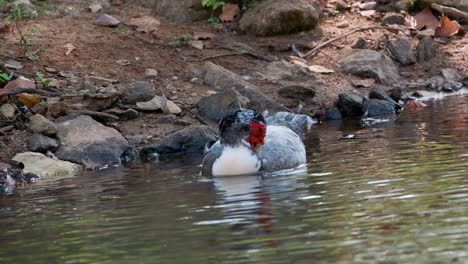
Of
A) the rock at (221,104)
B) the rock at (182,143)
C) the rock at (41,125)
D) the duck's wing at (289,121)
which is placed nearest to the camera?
the duck's wing at (289,121)

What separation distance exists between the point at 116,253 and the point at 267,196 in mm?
1956

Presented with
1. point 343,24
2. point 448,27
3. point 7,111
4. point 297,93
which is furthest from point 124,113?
point 448,27

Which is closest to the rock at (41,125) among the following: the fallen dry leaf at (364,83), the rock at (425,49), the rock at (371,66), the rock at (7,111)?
the rock at (7,111)

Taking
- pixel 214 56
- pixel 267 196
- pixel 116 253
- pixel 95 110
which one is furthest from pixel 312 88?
pixel 116 253

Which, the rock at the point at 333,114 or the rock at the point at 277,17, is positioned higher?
the rock at the point at 277,17

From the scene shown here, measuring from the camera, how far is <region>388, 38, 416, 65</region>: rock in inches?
636

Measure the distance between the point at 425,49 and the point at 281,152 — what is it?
8.75 meters

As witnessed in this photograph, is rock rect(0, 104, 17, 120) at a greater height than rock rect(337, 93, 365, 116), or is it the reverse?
rock rect(0, 104, 17, 120)

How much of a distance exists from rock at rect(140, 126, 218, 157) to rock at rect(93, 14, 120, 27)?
468 centimetres

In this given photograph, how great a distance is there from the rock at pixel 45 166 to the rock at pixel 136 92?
235 centimetres

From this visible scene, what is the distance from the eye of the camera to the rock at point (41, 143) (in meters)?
10.2

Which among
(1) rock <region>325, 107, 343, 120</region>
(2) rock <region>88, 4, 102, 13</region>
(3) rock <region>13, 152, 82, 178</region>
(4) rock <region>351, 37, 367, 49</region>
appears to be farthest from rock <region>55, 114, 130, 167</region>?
(4) rock <region>351, 37, 367, 49</region>

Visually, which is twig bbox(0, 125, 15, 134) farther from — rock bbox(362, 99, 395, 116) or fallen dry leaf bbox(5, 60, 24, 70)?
rock bbox(362, 99, 395, 116)

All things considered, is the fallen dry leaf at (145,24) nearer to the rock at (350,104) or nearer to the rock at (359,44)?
the rock at (350,104)
